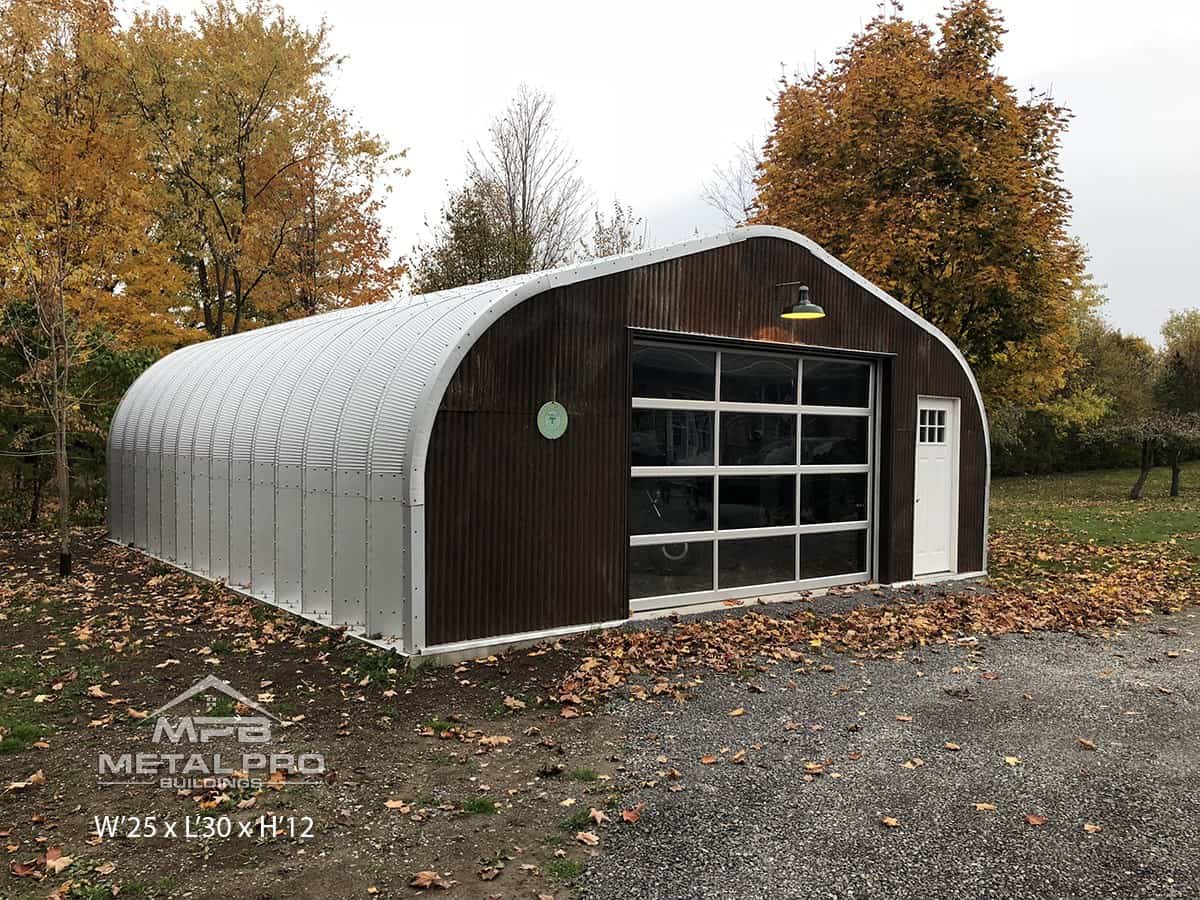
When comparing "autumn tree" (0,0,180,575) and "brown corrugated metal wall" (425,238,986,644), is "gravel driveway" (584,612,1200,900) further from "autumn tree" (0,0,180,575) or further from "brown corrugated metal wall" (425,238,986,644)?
"autumn tree" (0,0,180,575)

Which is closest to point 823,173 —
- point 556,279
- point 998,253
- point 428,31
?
point 998,253

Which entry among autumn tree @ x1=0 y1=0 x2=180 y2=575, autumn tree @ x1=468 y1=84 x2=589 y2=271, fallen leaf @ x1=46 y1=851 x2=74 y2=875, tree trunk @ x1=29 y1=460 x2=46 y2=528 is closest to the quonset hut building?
autumn tree @ x1=0 y1=0 x2=180 y2=575

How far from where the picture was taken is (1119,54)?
11383mm

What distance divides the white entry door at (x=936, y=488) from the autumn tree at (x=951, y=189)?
512cm

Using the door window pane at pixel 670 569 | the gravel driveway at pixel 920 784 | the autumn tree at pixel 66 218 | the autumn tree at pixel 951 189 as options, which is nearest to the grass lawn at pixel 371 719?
the gravel driveway at pixel 920 784

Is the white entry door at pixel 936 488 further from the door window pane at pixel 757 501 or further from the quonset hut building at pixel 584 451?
the door window pane at pixel 757 501

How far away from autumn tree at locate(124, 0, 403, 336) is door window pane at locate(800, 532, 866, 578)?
1683cm

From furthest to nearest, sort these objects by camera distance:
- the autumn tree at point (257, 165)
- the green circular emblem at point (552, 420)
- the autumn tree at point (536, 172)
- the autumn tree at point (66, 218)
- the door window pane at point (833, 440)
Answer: the autumn tree at point (536, 172) → the autumn tree at point (257, 165) → the autumn tree at point (66, 218) → the door window pane at point (833, 440) → the green circular emblem at point (552, 420)

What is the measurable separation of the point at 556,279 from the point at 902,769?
5326 mm

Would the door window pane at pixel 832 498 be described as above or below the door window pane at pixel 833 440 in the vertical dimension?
below

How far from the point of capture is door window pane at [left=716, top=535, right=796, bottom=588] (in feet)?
34.0

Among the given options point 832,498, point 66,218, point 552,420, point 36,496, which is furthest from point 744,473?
point 36,496

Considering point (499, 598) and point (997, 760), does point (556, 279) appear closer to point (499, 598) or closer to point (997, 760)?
point (499, 598)

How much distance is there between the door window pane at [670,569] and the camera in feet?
31.4
